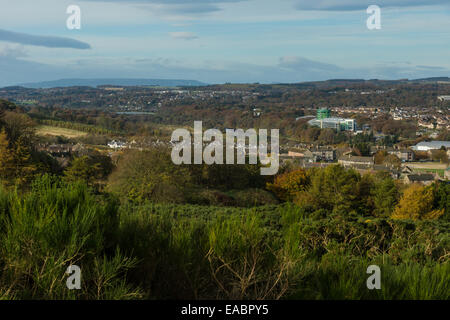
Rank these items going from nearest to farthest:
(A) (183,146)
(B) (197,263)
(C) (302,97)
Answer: (B) (197,263) → (A) (183,146) → (C) (302,97)

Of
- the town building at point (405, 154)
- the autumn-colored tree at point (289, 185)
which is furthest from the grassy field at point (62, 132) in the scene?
the town building at point (405, 154)

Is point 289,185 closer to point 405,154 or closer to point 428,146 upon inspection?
point 405,154

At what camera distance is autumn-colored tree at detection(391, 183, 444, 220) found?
90.3ft

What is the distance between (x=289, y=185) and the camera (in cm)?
3397

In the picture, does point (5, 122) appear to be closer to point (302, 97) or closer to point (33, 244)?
point (33, 244)

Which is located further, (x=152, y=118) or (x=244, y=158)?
(x=152, y=118)

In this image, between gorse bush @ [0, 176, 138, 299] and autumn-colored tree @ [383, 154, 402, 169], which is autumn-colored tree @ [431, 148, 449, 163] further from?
gorse bush @ [0, 176, 138, 299]

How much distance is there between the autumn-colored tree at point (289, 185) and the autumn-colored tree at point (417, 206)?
7.48m

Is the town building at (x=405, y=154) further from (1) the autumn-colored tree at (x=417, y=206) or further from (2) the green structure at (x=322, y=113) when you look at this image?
(1) the autumn-colored tree at (x=417, y=206)

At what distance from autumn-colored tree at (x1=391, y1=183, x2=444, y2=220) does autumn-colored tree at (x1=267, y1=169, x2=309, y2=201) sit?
24.6ft

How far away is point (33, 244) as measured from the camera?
2631 mm

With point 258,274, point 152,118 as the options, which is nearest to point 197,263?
point 258,274
